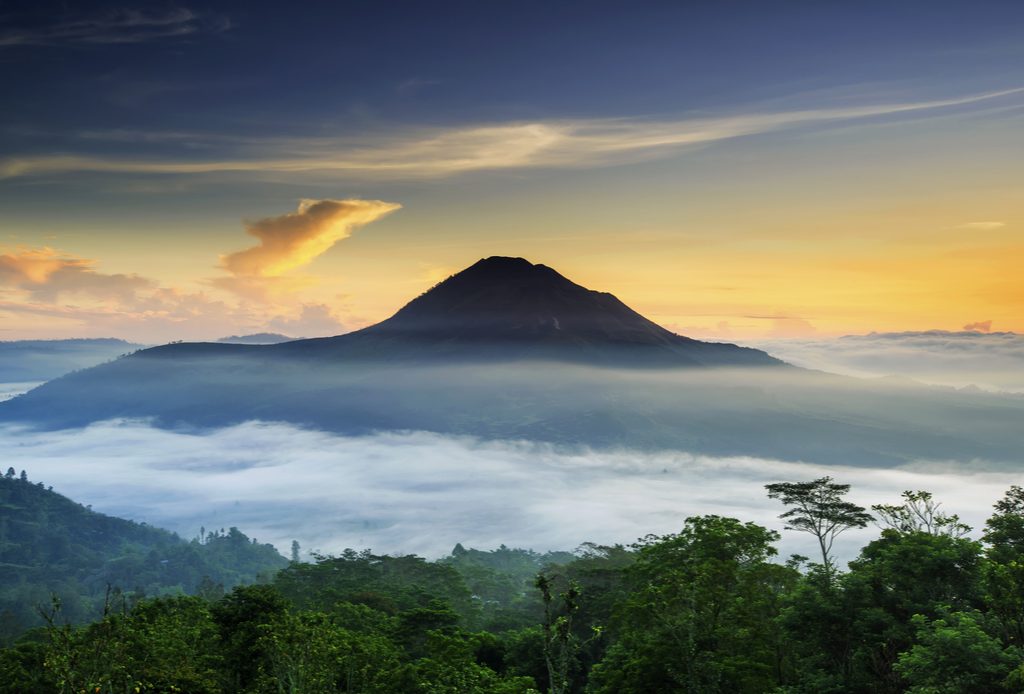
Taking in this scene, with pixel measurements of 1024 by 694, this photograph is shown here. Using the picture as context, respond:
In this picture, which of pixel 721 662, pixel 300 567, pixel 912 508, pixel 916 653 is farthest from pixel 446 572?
pixel 916 653

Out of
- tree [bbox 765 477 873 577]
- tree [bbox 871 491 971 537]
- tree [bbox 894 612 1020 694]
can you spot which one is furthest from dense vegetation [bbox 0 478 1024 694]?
tree [bbox 765 477 873 577]

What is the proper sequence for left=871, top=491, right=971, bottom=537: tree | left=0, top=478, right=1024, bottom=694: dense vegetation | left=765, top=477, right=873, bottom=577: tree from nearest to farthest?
left=0, top=478, right=1024, bottom=694: dense vegetation → left=871, top=491, right=971, bottom=537: tree → left=765, top=477, right=873, bottom=577: tree

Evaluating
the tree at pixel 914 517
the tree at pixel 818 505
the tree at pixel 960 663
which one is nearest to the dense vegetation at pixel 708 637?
the tree at pixel 960 663

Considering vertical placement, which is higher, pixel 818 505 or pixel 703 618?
pixel 818 505

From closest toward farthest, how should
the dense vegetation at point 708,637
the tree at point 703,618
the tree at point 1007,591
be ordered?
the tree at point 1007,591
the dense vegetation at point 708,637
the tree at point 703,618

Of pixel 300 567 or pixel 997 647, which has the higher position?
pixel 997 647

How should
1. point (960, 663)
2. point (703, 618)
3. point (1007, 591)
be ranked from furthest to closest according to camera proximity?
point (703, 618) → point (960, 663) → point (1007, 591)

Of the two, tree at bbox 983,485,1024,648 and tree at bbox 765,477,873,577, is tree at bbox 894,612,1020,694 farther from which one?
tree at bbox 765,477,873,577

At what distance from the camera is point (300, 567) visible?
9438cm

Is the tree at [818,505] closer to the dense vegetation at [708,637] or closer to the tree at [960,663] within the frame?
the dense vegetation at [708,637]

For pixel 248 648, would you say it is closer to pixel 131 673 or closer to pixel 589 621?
pixel 131 673

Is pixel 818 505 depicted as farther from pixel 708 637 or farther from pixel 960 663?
pixel 960 663

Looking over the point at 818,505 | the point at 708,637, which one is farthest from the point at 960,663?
the point at 818,505

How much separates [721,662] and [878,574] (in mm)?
8702
